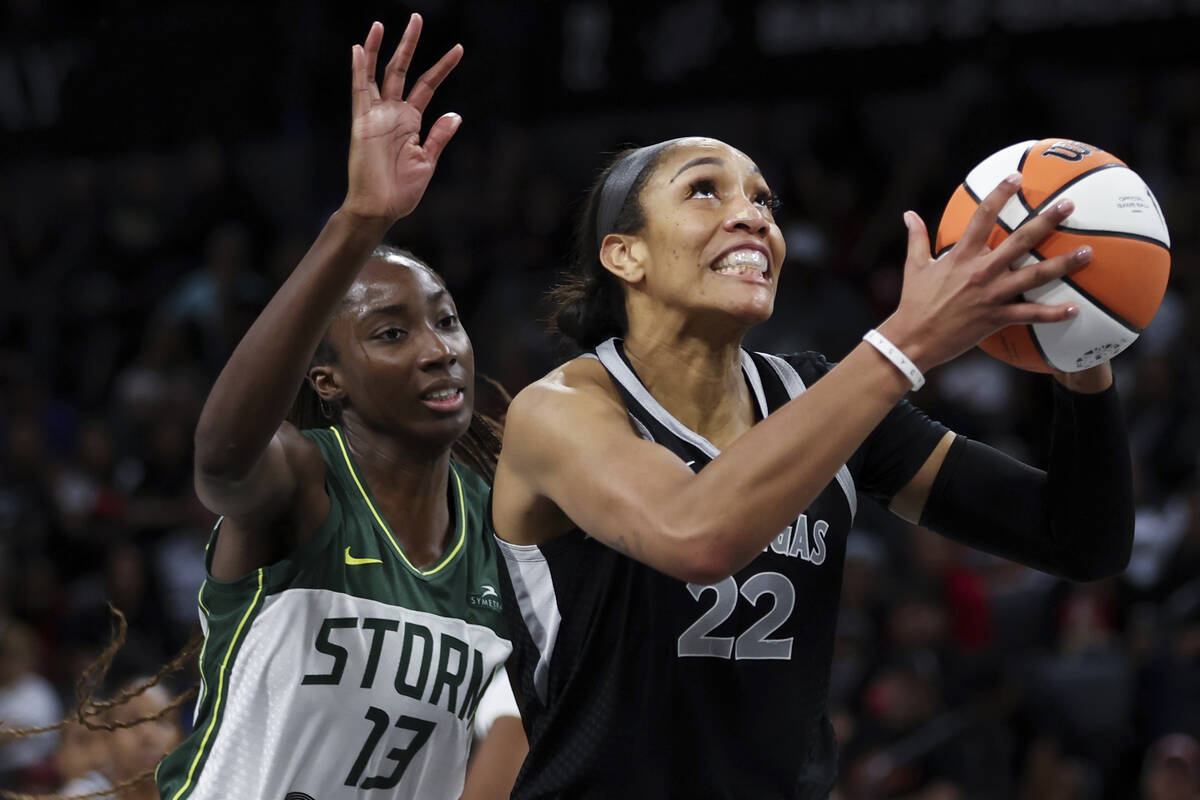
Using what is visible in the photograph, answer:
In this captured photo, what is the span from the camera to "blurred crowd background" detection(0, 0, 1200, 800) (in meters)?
7.02

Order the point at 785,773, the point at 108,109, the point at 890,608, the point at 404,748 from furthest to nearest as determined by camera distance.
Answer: the point at 108,109
the point at 890,608
the point at 404,748
the point at 785,773

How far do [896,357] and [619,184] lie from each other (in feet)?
2.95

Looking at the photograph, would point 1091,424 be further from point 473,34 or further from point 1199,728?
point 473,34

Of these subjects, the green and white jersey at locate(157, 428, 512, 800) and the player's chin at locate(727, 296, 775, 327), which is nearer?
the player's chin at locate(727, 296, 775, 327)

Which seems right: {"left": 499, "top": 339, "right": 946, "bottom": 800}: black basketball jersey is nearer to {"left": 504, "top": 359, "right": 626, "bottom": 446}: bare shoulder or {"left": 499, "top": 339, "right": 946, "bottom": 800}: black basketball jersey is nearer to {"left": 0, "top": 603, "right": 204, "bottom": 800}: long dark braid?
{"left": 504, "top": 359, "right": 626, "bottom": 446}: bare shoulder

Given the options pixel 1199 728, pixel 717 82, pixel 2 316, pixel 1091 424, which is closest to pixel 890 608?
pixel 1199 728

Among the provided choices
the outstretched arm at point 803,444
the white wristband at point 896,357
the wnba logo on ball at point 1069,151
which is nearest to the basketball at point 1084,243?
the wnba logo on ball at point 1069,151

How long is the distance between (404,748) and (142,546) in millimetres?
6316

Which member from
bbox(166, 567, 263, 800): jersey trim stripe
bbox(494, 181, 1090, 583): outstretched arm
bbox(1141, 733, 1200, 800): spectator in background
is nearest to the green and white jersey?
bbox(166, 567, 263, 800): jersey trim stripe

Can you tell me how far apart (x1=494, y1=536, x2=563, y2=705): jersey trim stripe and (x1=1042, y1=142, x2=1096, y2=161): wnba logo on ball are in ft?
3.71

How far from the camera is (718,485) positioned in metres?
2.33

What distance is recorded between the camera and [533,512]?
2.74 metres

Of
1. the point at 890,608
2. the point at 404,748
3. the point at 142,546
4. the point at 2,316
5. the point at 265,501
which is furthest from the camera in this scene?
the point at 2,316

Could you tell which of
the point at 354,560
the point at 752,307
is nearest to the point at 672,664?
the point at 752,307
